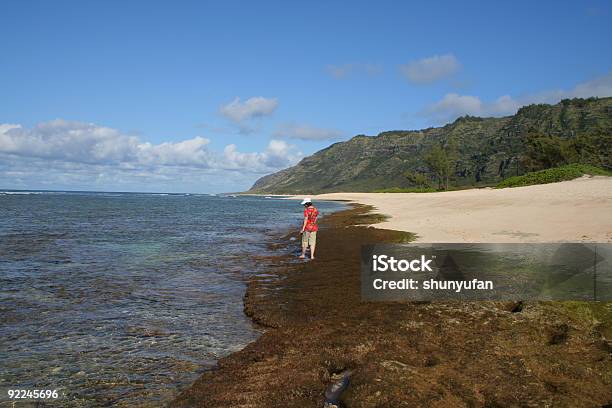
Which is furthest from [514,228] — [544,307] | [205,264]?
[205,264]

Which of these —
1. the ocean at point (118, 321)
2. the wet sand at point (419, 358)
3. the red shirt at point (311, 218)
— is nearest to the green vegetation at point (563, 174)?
the red shirt at point (311, 218)

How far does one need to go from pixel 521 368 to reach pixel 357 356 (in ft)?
8.24

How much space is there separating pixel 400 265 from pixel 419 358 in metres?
8.73

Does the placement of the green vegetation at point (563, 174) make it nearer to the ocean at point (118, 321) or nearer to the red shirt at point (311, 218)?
the red shirt at point (311, 218)

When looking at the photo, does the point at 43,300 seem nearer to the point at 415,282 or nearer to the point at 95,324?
the point at 95,324

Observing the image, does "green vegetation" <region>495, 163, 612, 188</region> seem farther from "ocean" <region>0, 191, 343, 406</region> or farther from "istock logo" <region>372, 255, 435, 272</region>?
"ocean" <region>0, 191, 343, 406</region>

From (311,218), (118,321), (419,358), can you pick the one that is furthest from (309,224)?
(419,358)

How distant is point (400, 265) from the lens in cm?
1517

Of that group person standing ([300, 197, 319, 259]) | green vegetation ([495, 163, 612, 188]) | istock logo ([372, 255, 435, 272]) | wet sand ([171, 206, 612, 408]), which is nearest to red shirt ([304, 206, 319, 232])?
person standing ([300, 197, 319, 259])

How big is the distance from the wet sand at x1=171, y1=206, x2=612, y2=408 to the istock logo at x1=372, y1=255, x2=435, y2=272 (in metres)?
4.75

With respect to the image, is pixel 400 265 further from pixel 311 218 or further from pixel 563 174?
pixel 563 174

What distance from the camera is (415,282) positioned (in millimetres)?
12438

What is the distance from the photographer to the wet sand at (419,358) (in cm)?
536

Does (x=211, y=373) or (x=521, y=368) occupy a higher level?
(x=521, y=368)
